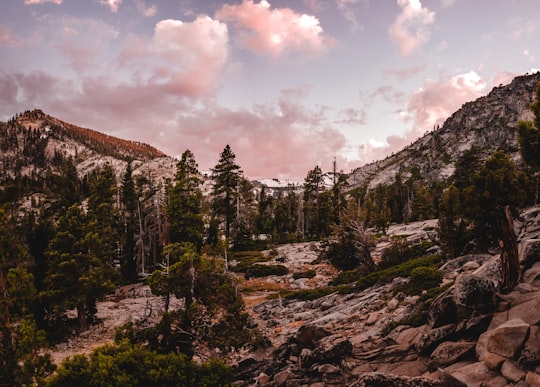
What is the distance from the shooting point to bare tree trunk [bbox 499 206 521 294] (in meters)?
11.0

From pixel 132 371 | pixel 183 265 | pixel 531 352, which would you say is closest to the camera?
pixel 531 352

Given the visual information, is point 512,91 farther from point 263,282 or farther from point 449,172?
point 263,282

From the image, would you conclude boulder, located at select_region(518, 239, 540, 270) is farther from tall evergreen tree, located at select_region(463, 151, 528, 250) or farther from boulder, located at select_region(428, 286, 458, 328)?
tall evergreen tree, located at select_region(463, 151, 528, 250)

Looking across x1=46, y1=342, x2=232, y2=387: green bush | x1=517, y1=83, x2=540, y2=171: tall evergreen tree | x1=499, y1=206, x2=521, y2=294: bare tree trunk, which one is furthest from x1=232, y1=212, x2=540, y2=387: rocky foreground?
x1=517, y1=83, x2=540, y2=171: tall evergreen tree

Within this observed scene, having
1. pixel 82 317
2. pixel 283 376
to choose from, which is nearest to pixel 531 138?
pixel 283 376

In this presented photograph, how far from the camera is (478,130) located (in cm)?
16888

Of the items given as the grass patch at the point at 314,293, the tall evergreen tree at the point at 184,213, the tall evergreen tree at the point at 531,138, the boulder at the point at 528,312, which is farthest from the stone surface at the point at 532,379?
the tall evergreen tree at the point at 184,213

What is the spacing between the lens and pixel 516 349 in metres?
7.46

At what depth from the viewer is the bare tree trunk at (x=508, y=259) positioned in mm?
11000

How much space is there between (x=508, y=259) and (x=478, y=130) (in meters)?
189

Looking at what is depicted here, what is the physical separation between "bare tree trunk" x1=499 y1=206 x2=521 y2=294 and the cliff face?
515 feet

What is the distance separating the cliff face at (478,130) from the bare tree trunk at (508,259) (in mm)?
157030

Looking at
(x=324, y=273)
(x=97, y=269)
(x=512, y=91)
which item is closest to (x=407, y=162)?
(x=512, y=91)

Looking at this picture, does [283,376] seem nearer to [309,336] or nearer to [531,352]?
[309,336]
